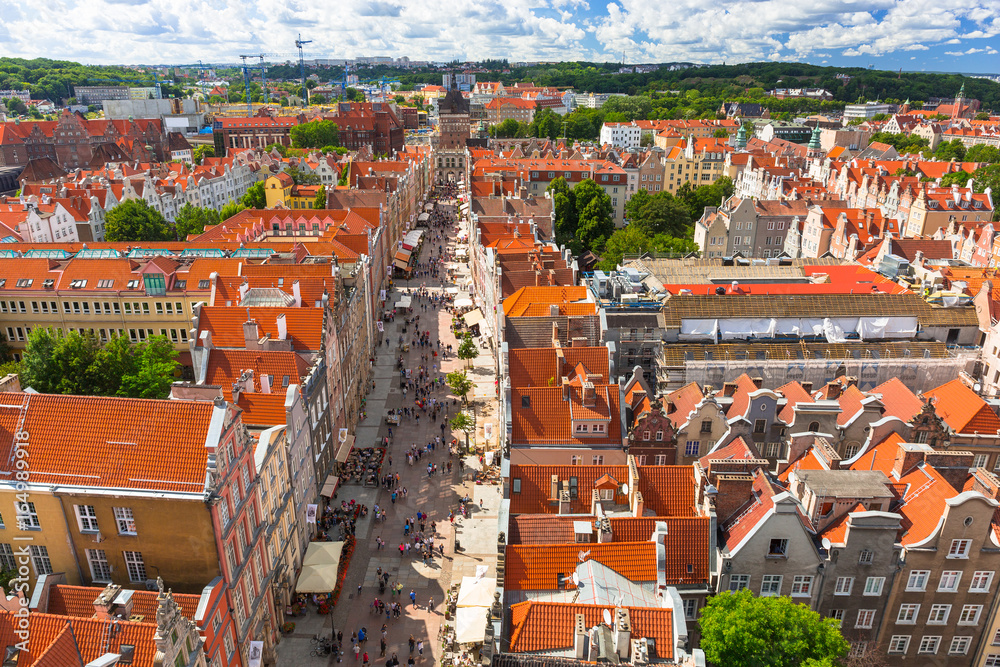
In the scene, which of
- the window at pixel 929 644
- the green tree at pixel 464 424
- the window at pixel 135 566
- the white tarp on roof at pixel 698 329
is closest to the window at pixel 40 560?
the window at pixel 135 566

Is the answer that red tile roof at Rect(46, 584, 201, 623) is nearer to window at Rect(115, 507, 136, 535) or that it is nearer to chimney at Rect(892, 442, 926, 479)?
window at Rect(115, 507, 136, 535)

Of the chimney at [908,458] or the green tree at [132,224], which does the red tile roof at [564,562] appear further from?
the green tree at [132,224]

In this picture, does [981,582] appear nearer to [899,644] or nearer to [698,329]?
[899,644]

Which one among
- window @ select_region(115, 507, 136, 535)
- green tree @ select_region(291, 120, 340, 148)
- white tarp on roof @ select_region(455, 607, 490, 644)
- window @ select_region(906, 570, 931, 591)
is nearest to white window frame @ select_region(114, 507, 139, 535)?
window @ select_region(115, 507, 136, 535)

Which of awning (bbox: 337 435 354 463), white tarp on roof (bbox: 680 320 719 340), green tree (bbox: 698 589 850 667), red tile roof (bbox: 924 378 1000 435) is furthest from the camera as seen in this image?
awning (bbox: 337 435 354 463)

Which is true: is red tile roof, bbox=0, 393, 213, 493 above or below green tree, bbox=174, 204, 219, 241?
above

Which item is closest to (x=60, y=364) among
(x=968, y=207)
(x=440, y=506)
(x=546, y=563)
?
(x=440, y=506)
